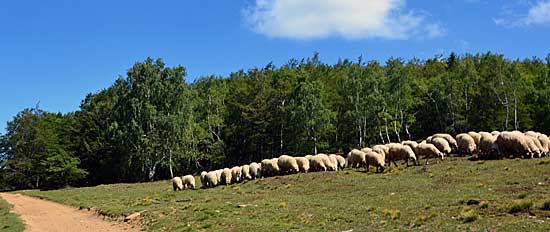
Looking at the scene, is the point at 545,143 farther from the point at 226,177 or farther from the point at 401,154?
the point at 226,177

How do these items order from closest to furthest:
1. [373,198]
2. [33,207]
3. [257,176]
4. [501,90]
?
[373,198], [33,207], [257,176], [501,90]

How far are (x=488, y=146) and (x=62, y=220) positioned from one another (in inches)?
1279

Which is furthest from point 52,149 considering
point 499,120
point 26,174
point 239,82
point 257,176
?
point 499,120

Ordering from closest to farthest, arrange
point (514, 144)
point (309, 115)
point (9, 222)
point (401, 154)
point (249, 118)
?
point (9, 222) < point (514, 144) < point (401, 154) < point (309, 115) < point (249, 118)

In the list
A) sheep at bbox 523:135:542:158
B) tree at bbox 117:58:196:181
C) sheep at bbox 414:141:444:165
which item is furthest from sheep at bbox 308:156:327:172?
tree at bbox 117:58:196:181

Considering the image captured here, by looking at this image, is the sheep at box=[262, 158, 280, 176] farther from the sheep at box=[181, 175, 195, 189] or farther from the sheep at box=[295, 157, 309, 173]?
the sheep at box=[181, 175, 195, 189]

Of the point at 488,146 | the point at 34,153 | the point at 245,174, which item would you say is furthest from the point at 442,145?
the point at 34,153

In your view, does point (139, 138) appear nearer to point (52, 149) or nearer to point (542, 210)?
point (52, 149)

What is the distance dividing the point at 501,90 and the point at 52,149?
71.8 metres

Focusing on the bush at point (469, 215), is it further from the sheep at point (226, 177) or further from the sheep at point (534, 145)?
the sheep at point (226, 177)

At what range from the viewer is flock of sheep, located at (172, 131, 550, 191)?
39.9 m

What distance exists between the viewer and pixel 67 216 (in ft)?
114

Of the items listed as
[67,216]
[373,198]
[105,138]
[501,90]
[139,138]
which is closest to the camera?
[373,198]

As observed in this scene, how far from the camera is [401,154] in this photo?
138 feet
